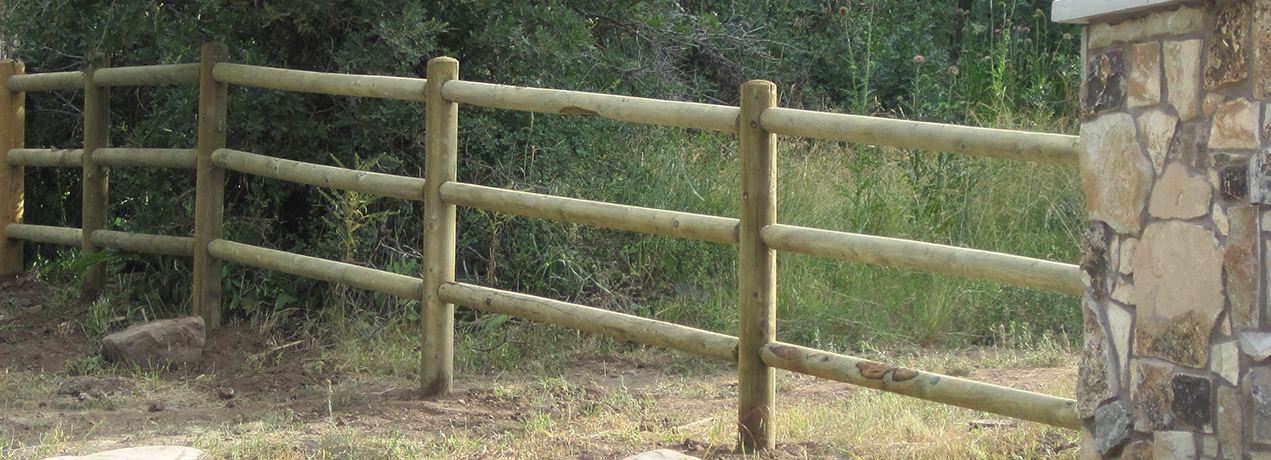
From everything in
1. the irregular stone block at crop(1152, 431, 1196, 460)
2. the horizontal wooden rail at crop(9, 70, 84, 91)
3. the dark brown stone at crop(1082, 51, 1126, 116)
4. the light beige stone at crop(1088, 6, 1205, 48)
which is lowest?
the irregular stone block at crop(1152, 431, 1196, 460)

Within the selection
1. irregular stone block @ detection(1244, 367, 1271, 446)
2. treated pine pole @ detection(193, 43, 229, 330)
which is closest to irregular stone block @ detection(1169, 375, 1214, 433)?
irregular stone block @ detection(1244, 367, 1271, 446)

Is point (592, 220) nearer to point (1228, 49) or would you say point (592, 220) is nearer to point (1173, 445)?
point (1173, 445)

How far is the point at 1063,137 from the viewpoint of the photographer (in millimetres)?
2979

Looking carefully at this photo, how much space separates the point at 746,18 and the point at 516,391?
609 cm

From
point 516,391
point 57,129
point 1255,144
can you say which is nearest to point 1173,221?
point 1255,144

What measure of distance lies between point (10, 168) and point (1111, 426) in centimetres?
679

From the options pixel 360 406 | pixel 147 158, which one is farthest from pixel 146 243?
pixel 360 406

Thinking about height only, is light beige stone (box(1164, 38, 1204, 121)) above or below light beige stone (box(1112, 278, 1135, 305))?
above

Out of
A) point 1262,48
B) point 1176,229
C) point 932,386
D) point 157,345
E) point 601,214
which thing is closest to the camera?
point 1262,48

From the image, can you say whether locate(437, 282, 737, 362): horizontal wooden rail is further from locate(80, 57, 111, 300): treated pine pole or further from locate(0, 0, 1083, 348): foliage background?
locate(80, 57, 111, 300): treated pine pole

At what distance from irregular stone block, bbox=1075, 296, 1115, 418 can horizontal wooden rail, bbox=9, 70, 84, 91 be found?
5.68m

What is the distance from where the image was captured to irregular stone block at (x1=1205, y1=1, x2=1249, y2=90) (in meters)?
2.33

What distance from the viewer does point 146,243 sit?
598 cm

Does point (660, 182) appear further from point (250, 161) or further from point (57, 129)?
point (57, 129)
